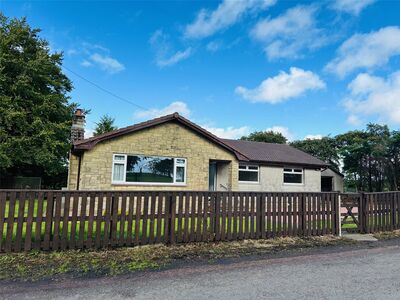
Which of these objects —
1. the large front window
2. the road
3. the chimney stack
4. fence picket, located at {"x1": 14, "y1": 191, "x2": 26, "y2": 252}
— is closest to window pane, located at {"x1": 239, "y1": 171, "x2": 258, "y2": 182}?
the large front window

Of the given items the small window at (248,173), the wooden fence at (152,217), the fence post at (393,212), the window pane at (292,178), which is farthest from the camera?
the window pane at (292,178)

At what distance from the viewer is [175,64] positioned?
62.1 feet

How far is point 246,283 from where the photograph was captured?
443 cm

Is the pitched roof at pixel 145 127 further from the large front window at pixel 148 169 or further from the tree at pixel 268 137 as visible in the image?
the tree at pixel 268 137

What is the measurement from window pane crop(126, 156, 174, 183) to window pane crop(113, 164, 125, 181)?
9.1 inches

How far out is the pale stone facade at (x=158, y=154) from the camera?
12.4 meters

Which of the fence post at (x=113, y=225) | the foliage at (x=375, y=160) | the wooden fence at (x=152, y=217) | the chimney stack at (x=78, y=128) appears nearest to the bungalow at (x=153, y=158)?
the chimney stack at (x=78, y=128)

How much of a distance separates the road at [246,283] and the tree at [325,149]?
142 ft

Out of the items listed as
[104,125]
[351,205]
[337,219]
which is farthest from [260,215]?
[104,125]

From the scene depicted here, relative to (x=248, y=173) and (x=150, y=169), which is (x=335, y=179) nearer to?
(x=248, y=173)

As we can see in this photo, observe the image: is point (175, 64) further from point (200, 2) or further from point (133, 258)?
point (133, 258)

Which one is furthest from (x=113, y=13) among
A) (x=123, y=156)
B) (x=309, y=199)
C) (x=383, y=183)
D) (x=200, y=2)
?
(x=383, y=183)

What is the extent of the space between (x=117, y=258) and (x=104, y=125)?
1336 inches

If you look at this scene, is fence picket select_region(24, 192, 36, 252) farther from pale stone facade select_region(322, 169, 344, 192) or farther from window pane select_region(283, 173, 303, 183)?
pale stone facade select_region(322, 169, 344, 192)
